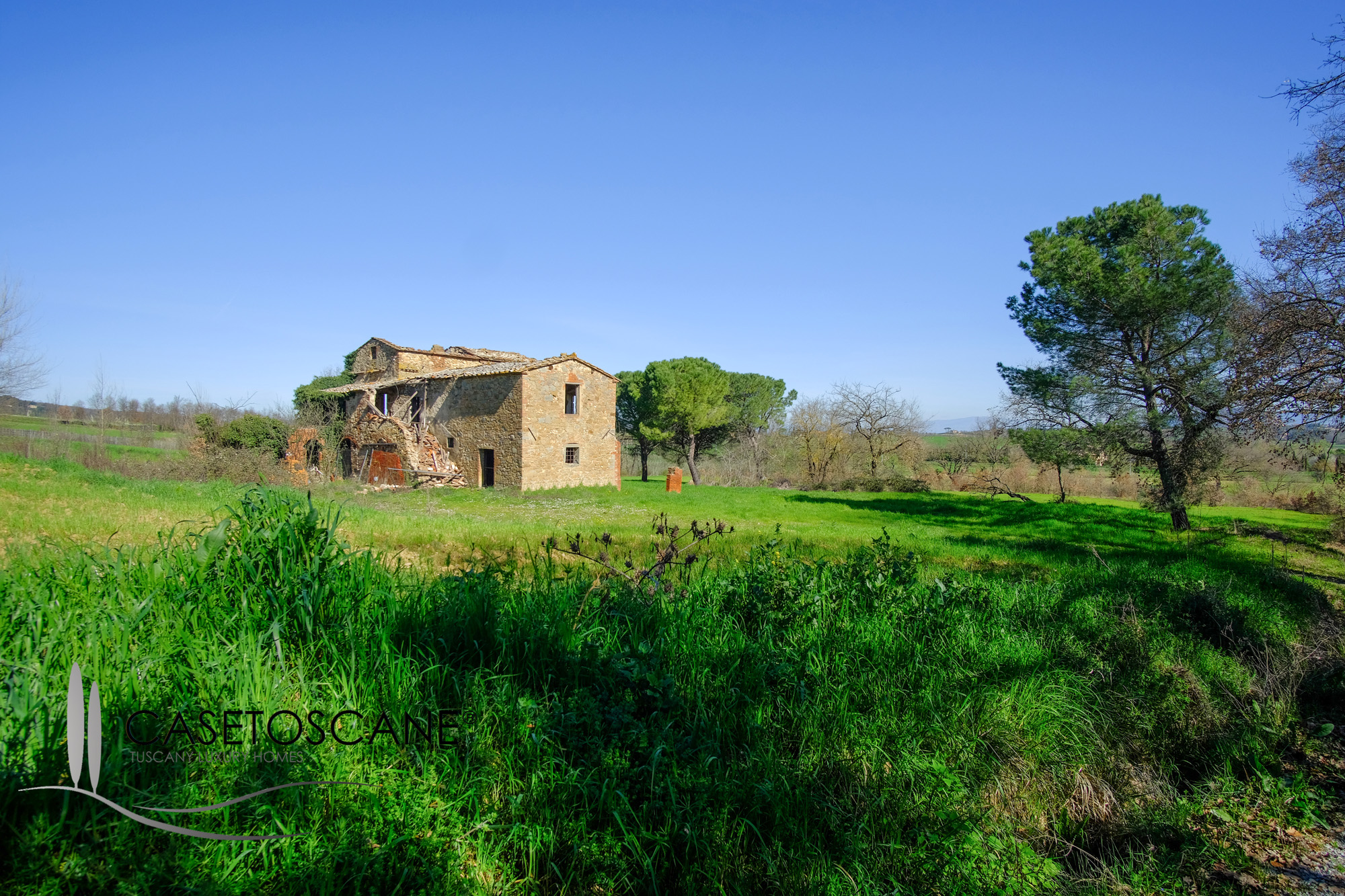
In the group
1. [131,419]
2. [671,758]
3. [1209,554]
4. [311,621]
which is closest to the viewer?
[671,758]

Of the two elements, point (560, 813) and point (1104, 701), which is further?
point (1104, 701)

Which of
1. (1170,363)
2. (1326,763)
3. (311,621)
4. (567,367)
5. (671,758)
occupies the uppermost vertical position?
(567,367)

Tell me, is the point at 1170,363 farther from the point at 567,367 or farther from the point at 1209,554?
the point at 567,367

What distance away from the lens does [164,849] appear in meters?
2.41

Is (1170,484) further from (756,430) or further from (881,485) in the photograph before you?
(756,430)

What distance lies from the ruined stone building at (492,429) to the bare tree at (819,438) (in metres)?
10.5

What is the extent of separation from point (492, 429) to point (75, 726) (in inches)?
1031

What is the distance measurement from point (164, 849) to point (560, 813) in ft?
5.17

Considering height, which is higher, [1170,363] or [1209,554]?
[1170,363]


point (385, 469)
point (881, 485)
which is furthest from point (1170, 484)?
point (385, 469)

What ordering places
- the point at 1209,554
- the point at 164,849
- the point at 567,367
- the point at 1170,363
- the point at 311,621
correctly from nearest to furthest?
the point at 164,849
the point at 311,621
the point at 1209,554
the point at 1170,363
the point at 567,367

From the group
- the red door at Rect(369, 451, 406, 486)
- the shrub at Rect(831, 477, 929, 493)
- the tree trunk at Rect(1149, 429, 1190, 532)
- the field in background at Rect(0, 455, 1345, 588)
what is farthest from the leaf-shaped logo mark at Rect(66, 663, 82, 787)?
the shrub at Rect(831, 477, 929, 493)

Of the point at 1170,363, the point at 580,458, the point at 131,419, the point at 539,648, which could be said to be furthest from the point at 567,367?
the point at 131,419

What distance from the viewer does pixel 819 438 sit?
3375cm
